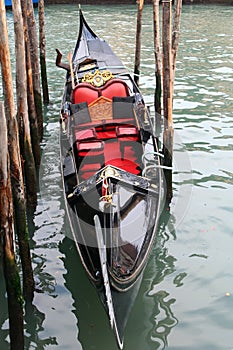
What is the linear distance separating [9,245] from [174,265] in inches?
57.6

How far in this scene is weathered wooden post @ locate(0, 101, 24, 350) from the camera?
238cm

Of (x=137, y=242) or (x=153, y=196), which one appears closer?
(x=137, y=242)

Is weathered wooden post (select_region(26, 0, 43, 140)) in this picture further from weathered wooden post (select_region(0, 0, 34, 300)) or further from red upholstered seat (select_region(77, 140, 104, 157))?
weathered wooden post (select_region(0, 0, 34, 300))

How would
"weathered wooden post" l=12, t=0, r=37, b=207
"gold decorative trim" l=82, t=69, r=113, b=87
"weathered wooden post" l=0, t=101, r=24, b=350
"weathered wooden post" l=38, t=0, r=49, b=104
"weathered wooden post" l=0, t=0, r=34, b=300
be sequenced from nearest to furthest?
"weathered wooden post" l=0, t=101, r=24, b=350
"weathered wooden post" l=0, t=0, r=34, b=300
"weathered wooden post" l=12, t=0, r=37, b=207
"gold decorative trim" l=82, t=69, r=113, b=87
"weathered wooden post" l=38, t=0, r=49, b=104

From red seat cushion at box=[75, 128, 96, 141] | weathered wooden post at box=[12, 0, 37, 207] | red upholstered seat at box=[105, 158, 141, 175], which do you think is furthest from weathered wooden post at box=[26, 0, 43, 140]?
red upholstered seat at box=[105, 158, 141, 175]

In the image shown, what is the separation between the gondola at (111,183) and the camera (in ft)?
9.04

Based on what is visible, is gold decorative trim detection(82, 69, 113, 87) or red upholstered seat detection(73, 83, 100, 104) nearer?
red upholstered seat detection(73, 83, 100, 104)

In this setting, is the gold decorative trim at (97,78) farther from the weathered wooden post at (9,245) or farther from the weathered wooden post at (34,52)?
the weathered wooden post at (9,245)

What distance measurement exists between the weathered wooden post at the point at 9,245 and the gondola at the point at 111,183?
0.46 meters

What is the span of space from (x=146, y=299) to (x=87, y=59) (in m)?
3.75

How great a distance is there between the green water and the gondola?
1.28ft

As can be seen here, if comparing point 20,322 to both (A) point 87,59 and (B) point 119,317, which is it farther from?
(A) point 87,59

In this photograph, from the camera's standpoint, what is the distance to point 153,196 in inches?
134

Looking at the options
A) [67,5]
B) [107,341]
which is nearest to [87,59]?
[107,341]
